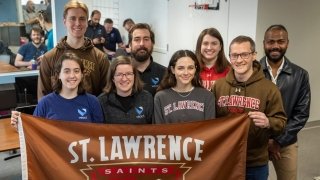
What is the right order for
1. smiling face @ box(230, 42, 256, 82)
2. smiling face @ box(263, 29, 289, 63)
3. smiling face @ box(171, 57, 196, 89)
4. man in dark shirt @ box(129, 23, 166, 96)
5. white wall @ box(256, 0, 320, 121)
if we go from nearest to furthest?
smiling face @ box(230, 42, 256, 82), smiling face @ box(171, 57, 196, 89), smiling face @ box(263, 29, 289, 63), man in dark shirt @ box(129, 23, 166, 96), white wall @ box(256, 0, 320, 121)

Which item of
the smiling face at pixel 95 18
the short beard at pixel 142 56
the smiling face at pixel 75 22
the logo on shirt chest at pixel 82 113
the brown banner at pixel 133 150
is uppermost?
the smiling face at pixel 95 18

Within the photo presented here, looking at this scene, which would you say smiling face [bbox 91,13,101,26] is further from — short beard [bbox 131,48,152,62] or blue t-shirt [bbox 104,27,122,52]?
short beard [bbox 131,48,152,62]

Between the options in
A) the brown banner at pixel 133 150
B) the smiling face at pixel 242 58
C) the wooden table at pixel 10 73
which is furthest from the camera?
the wooden table at pixel 10 73

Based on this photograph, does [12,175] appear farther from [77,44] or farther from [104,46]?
[104,46]

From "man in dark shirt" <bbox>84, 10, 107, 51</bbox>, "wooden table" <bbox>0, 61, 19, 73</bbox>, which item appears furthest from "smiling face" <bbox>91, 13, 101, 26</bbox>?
"wooden table" <bbox>0, 61, 19, 73</bbox>

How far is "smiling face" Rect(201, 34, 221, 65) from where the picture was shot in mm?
2795

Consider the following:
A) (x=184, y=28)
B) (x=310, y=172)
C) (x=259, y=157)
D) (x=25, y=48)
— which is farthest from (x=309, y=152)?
(x=25, y=48)

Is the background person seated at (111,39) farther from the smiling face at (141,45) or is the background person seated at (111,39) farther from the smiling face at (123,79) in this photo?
the smiling face at (123,79)

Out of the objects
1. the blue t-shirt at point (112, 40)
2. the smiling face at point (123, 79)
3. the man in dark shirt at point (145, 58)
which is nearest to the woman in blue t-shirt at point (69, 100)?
the smiling face at point (123, 79)

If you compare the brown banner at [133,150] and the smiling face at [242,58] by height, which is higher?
the smiling face at [242,58]

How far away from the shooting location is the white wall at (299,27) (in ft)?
16.4

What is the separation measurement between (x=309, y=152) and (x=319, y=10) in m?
2.25

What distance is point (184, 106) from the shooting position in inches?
92.9

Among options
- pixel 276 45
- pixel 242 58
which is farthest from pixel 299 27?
pixel 242 58
